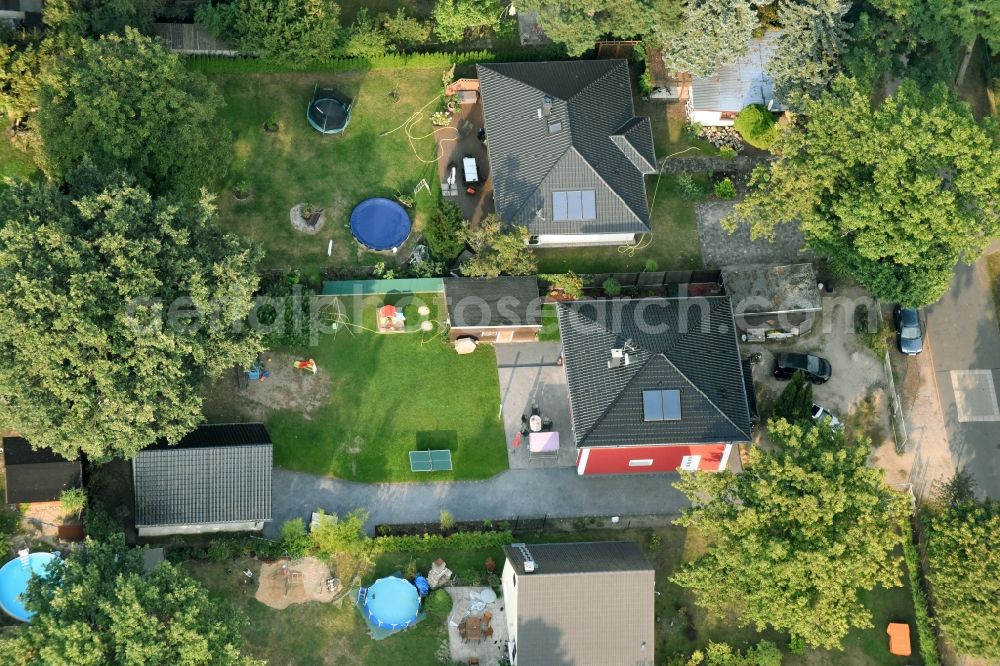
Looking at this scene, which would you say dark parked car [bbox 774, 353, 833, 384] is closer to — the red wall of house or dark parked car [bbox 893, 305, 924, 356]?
dark parked car [bbox 893, 305, 924, 356]

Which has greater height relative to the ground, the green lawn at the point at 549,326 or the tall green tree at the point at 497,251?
the tall green tree at the point at 497,251

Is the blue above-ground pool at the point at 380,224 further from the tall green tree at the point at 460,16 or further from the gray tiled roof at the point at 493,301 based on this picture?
the tall green tree at the point at 460,16

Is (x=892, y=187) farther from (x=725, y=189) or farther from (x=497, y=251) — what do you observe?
(x=497, y=251)

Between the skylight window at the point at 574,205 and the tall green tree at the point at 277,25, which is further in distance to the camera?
the skylight window at the point at 574,205

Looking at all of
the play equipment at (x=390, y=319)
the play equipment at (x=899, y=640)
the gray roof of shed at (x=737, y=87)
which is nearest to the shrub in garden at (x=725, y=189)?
the gray roof of shed at (x=737, y=87)

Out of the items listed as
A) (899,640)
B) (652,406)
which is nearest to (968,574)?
(899,640)

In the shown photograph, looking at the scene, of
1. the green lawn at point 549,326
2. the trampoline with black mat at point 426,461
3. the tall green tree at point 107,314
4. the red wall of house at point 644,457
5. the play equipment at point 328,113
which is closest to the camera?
the tall green tree at point 107,314

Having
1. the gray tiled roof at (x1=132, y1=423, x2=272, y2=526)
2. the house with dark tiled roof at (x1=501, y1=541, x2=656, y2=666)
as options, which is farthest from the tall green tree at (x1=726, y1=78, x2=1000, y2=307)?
the gray tiled roof at (x1=132, y1=423, x2=272, y2=526)
